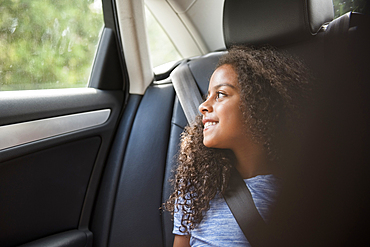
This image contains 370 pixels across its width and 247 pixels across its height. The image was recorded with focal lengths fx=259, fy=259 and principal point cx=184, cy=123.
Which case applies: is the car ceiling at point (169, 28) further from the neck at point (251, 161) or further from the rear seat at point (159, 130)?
the neck at point (251, 161)

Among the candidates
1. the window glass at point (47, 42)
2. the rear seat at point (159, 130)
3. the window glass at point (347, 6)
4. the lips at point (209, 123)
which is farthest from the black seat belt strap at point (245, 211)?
the window glass at point (47, 42)

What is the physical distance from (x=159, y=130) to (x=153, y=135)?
0.10 feet

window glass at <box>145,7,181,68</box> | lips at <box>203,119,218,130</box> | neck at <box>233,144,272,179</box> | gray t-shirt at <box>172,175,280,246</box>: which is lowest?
gray t-shirt at <box>172,175,280,246</box>

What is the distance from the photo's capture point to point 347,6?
18.9 inches

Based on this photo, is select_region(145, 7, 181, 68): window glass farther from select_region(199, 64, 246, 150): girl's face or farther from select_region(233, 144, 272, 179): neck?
select_region(233, 144, 272, 179): neck

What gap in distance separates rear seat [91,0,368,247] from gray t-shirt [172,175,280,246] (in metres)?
0.20

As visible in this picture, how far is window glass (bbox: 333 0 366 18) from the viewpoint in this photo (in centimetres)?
41

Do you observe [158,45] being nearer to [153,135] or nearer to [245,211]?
[153,135]

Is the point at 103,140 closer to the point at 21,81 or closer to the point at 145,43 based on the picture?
the point at 21,81

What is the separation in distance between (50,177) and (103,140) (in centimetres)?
24

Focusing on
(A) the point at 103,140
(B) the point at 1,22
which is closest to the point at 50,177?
(A) the point at 103,140

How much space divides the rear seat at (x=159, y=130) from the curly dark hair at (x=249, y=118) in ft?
0.13

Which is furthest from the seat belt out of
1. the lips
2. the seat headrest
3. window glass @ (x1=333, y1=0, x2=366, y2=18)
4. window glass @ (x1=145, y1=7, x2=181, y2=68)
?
window glass @ (x1=145, y1=7, x2=181, y2=68)

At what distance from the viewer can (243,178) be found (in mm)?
622
